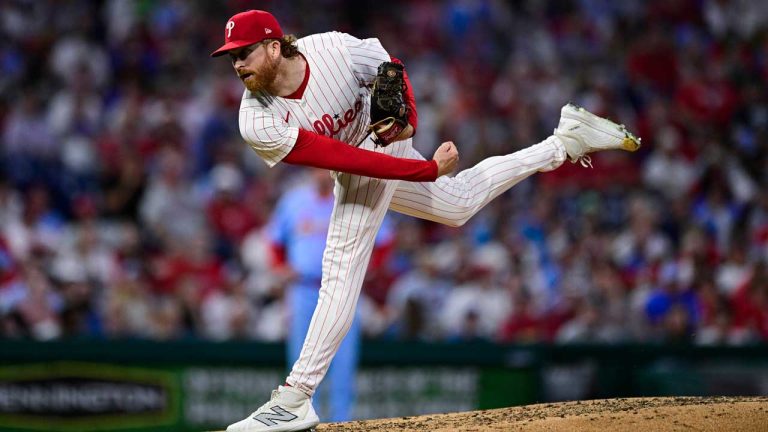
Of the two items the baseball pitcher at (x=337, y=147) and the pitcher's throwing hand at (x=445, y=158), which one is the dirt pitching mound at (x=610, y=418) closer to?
the baseball pitcher at (x=337, y=147)

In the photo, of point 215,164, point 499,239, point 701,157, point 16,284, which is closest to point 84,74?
point 215,164

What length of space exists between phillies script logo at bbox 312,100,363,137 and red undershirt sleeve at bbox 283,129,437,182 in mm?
237

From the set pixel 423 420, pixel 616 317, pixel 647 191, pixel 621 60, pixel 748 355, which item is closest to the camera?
pixel 423 420

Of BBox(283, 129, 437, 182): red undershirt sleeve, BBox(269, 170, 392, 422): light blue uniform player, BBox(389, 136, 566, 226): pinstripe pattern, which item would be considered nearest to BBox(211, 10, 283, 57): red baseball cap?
BBox(283, 129, 437, 182): red undershirt sleeve

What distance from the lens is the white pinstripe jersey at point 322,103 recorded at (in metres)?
4.26

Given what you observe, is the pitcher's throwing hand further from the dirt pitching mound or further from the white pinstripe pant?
the dirt pitching mound

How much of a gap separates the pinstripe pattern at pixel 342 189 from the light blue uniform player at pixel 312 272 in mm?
2341

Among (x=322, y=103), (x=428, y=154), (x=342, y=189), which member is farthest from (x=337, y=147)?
(x=428, y=154)

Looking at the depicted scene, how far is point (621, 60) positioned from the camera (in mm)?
11875

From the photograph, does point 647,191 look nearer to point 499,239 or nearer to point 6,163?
point 499,239

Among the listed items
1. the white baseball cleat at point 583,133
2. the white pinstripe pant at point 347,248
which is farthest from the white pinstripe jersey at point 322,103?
the white baseball cleat at point 583,133

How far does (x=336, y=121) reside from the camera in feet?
15.0

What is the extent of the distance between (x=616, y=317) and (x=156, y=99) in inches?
191

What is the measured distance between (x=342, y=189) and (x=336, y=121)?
0.29m
